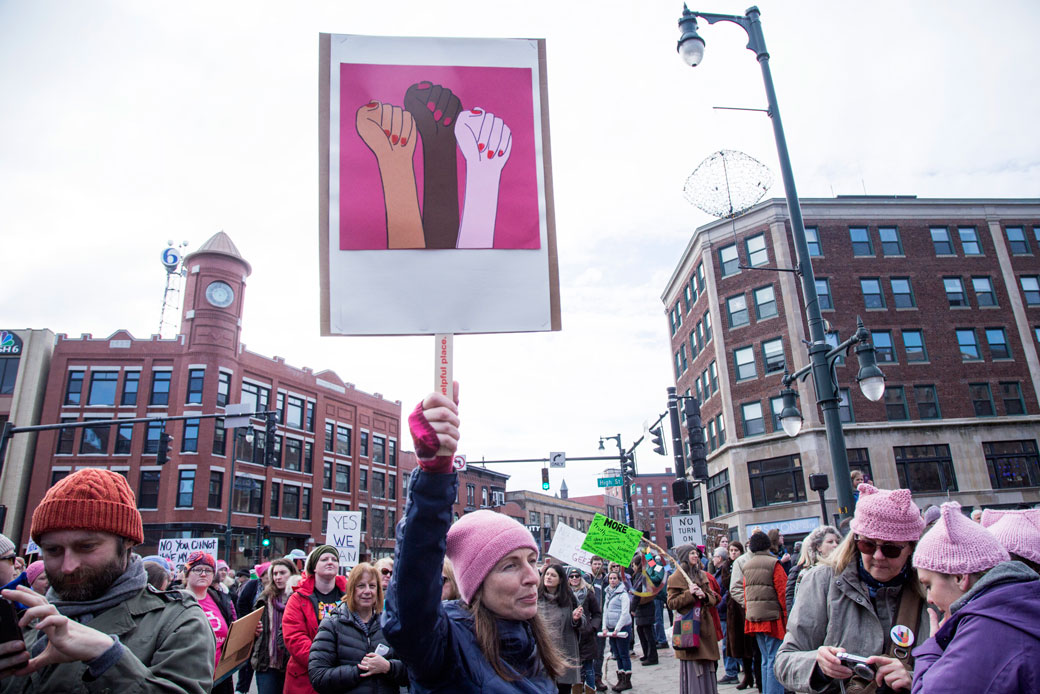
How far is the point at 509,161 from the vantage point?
290 cm

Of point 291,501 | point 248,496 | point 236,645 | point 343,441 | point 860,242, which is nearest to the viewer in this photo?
point 236,645

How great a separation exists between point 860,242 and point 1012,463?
13.7 metres

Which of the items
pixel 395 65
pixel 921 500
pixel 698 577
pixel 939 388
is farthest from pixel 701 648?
pixel 939 388

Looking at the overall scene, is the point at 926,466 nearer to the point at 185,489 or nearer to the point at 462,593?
the point at 462,593

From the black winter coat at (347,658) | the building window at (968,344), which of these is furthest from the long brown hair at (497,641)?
the building window at (968,344)

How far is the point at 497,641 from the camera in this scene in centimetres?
234

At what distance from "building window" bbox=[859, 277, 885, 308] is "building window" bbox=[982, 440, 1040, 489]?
8.82 meters

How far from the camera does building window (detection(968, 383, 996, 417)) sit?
35.2 meters

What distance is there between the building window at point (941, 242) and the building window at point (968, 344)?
15.2 feet

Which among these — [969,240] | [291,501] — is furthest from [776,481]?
[291,501]

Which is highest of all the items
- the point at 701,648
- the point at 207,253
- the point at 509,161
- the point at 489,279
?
the point at 207,253

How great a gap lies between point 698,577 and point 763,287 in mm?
31350

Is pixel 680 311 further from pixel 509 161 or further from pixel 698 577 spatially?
pixel 509 161

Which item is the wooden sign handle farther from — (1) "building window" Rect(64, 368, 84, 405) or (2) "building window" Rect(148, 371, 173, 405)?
(1) "building window" Rect(64, 368, 84, 405)
